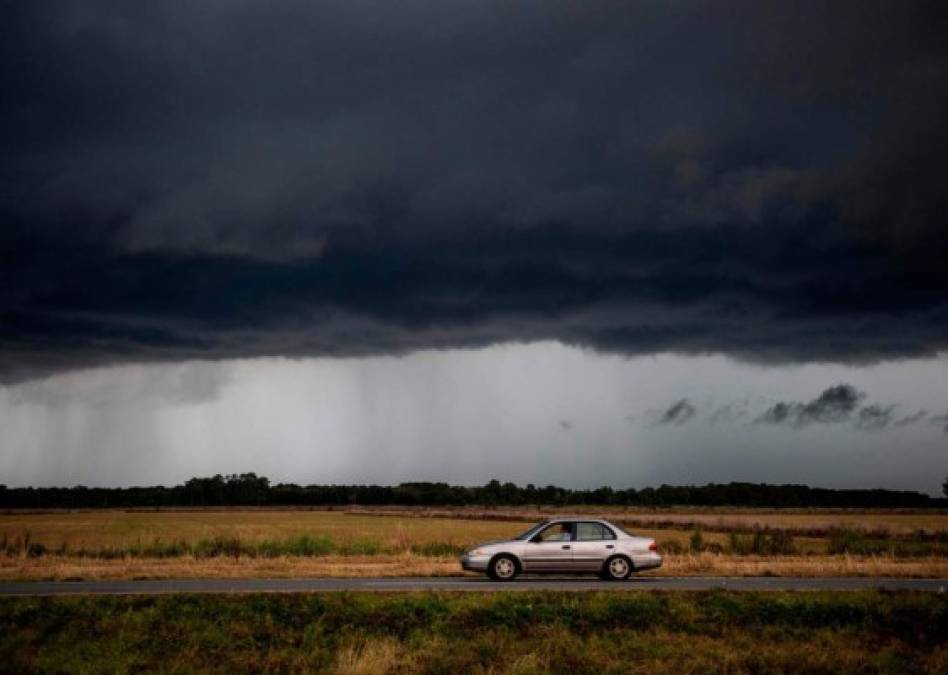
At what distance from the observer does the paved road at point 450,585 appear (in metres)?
24.1

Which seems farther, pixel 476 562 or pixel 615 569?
pixel 615 569

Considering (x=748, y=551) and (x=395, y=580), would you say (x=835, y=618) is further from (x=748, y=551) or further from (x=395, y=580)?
(x=748, y=551)

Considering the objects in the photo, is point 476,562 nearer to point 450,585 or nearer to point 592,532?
point 450,585

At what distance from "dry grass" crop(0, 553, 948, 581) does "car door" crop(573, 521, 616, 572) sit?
397cm

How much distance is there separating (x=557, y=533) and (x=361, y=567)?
8.35 meters

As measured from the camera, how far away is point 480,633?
19.1 metres

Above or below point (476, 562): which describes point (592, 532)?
above

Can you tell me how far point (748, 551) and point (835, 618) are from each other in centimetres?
2111

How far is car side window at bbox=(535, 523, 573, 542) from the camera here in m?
27.3

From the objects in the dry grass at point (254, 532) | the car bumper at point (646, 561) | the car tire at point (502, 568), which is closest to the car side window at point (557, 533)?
the car tire at point (502, 568)

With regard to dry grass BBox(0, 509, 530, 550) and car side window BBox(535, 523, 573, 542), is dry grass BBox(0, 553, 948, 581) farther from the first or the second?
dry grass BBox(0, 509, 530, 550)

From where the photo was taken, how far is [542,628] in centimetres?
1922

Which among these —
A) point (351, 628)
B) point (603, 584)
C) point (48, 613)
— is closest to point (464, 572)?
point (603, 584)

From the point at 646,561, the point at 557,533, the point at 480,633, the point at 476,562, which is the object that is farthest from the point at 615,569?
the point at 480,633
